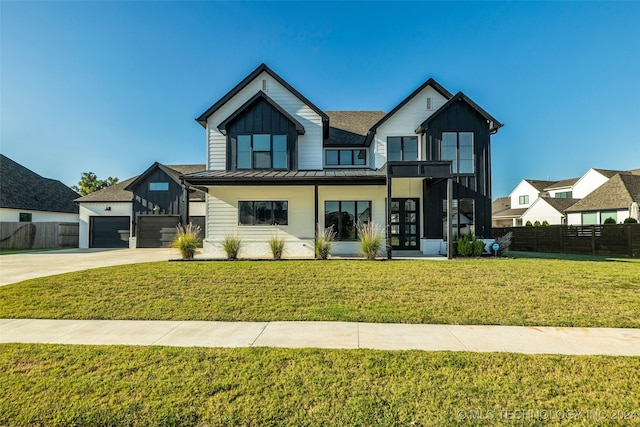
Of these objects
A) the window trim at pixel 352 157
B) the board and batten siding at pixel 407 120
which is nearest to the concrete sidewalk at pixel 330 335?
the board and batten siding at pixel 407 120

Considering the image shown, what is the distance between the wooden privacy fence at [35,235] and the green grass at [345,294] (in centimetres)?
1573

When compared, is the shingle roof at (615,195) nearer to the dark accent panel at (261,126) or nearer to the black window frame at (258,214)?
the dark accent panel at (261,126)

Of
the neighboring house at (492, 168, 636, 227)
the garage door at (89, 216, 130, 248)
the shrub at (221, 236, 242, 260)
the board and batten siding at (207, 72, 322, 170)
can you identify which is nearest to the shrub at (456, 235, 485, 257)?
the board and batten siding at (207, 72, 322, 170)

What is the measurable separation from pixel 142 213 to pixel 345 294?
17832 millimetres

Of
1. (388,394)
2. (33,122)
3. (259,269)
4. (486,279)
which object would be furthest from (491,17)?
(33,122)

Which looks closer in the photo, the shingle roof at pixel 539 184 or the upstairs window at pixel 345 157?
the upstairs window at pixel 345 157

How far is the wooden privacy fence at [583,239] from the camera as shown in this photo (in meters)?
14.5

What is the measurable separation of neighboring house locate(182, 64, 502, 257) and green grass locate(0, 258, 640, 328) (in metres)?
4.85

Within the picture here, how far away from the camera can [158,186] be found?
19859 mm

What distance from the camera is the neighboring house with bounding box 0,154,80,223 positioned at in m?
21.3

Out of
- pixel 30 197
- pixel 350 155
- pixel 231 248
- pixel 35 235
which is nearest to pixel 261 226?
pixel 231 248

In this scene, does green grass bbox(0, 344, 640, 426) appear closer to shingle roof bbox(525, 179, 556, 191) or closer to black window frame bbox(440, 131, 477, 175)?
black window frame bbox(440, 131, 477, 175)

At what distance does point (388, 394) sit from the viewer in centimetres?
307

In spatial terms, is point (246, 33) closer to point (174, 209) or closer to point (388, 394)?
point (174, 209)
